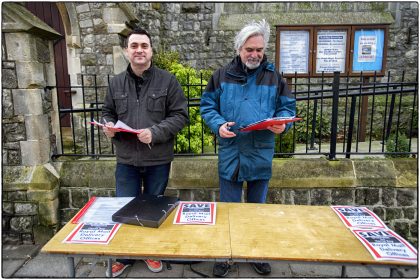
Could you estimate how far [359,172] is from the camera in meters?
3.34

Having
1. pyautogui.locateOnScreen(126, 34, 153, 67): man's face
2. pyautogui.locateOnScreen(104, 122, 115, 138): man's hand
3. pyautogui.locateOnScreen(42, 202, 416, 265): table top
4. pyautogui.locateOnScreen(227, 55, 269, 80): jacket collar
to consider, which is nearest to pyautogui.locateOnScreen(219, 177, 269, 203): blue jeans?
pyautogui.locateOnScreen(42, 202, 416, 265): table top

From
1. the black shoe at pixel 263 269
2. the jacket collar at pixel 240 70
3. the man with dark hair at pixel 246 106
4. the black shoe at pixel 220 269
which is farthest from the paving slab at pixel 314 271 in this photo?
the jacket collar at pixel 240 70

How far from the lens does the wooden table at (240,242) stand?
1.59 meters

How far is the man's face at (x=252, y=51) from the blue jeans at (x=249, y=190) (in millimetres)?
959

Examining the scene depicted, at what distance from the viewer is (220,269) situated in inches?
101

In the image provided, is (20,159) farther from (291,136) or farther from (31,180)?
(291,136)

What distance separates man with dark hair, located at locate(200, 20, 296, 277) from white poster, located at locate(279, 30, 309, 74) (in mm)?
5106

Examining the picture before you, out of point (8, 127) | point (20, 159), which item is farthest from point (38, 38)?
point (20, 159)

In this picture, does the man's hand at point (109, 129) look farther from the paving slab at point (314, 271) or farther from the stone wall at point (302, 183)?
the paving slab at point (314, 271)

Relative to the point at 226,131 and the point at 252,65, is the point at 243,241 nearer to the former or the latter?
the point at 226,131

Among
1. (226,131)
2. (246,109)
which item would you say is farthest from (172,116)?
(246,109)

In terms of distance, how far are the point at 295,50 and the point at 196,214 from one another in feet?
19.9

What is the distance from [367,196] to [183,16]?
623cm

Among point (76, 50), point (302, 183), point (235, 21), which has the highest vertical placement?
point (235, 21)
